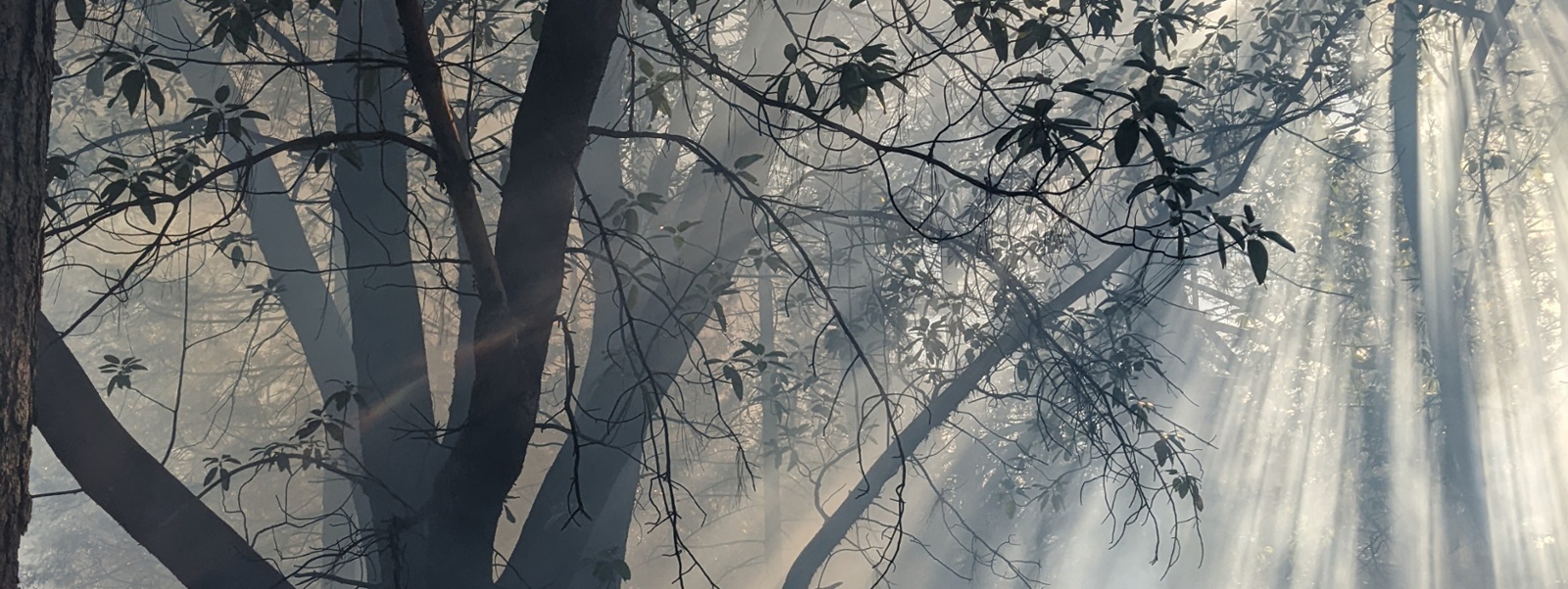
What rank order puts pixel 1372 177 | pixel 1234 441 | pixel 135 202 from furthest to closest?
pixel 1234 441 < pixel 1372 177 < pixel 135 202

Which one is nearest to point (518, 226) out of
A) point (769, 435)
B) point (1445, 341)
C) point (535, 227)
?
point (535, 227)

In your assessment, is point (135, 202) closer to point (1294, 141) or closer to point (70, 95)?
point (70, 95)

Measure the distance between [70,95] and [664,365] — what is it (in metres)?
6.79

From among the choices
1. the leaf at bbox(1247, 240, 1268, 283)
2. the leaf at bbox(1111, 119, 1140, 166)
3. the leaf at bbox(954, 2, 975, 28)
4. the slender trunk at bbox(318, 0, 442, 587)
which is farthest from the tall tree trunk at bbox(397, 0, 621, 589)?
the leaf at bbox(1247, 240, 1268, 283)

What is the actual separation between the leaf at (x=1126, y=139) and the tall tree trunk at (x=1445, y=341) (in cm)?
702

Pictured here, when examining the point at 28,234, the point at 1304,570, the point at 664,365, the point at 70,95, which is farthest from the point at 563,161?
the point at 1304,570

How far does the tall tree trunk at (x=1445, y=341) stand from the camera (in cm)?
1059

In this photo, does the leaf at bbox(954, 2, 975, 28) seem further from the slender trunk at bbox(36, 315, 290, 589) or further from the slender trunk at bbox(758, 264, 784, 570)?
the slender trunk at bbox(758, 264, 784, 570)

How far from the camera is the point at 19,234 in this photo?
5.15 feet

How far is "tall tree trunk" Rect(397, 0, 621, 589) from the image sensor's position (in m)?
2.84

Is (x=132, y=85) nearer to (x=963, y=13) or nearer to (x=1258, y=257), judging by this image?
(x=963, y=13)

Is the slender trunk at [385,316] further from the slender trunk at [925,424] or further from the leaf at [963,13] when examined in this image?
the leaf at [963,13]

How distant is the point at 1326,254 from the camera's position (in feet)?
48.6

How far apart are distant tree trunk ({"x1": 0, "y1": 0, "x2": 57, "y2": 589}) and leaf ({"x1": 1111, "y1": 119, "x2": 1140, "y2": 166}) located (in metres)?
1.85
